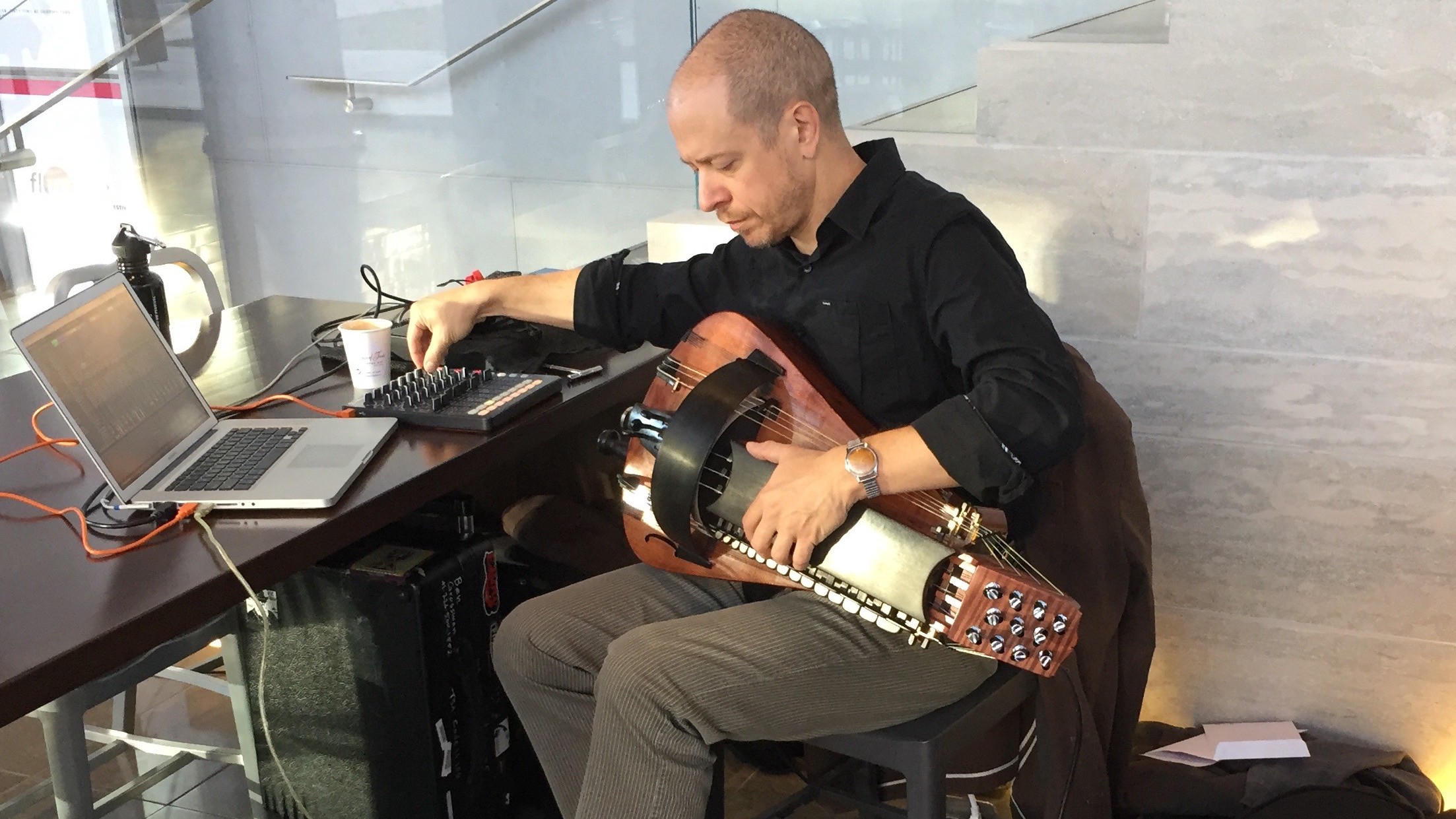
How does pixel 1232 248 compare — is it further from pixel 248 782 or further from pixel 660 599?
pixel 248 782

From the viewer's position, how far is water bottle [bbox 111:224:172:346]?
6.09ft

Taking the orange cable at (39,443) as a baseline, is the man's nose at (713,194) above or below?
above

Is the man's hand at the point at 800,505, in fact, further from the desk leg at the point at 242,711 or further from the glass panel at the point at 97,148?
the glass panel at the point at 97,148

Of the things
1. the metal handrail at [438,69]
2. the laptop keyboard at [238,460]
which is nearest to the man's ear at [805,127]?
the laptop keyboard at [238,460]

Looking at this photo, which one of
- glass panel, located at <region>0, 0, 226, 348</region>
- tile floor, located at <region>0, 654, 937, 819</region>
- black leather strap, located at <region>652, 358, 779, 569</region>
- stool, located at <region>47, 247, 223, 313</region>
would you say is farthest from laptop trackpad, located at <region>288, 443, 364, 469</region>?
glass panel, located at <region>0, 0, 226, 348</region>

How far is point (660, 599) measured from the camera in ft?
5.73

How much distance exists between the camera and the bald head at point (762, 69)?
5.13 feet

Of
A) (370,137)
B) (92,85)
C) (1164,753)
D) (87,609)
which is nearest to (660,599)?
(87,609)

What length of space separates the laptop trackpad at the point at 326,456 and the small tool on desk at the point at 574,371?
1.28 ft

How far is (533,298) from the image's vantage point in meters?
1.89

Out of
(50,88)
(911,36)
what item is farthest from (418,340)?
(50,88)

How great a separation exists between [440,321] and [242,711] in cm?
72

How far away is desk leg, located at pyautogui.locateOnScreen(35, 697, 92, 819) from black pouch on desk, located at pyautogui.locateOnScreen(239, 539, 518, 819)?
0.24 m

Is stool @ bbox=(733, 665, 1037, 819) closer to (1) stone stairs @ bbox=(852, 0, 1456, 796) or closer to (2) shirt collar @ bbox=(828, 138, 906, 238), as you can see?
(2) shirt collar @ bbox=(828, 138, 906, 238)
